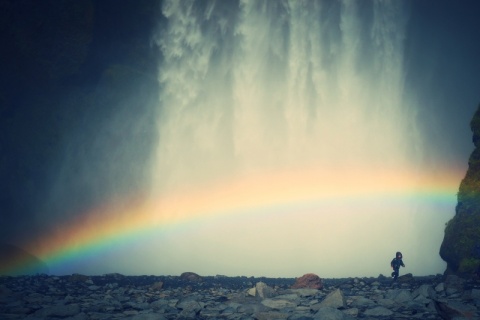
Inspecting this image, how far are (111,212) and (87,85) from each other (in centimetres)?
1175

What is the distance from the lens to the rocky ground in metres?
8.48

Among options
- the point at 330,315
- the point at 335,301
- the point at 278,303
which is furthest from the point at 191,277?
the point at 330,315

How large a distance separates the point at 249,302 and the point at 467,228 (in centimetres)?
1134

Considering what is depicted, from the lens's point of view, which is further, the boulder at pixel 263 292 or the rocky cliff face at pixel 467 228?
the rocky cliff face at pixel 467 228

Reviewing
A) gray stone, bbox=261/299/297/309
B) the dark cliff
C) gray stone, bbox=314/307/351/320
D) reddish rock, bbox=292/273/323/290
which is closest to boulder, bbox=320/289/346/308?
gray stone, bbox=261/299/297/309

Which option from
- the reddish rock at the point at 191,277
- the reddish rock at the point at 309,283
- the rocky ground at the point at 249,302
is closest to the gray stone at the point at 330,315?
the rocky ground at the point at 249,302

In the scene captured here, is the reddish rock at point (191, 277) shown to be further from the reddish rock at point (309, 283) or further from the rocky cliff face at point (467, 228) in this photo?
the rocky cliff face at point (467, 228)

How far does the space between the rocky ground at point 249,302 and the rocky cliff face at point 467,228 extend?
6.42ft

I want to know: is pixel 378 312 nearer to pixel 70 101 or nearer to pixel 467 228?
pixel 467 228

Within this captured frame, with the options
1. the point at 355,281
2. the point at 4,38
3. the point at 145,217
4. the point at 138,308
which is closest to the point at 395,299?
the point at 355,281

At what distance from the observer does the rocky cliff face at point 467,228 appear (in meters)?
14.8

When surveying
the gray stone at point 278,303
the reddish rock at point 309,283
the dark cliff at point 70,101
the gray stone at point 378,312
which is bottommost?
the gray stone at point 378,312

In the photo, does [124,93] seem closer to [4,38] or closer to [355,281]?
[4,38]

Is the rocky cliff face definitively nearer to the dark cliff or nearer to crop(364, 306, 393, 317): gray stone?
crop(364, 306, 393, 317): gray stone
